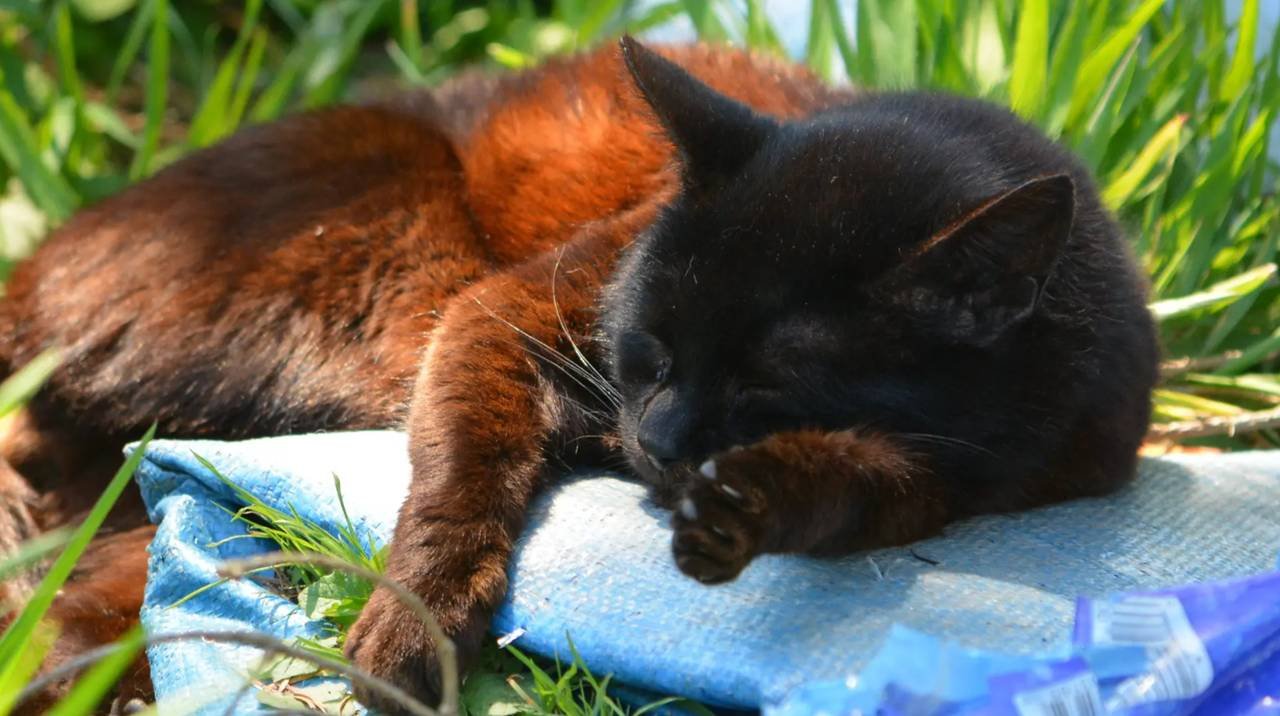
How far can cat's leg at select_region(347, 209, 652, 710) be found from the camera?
5.87 feet

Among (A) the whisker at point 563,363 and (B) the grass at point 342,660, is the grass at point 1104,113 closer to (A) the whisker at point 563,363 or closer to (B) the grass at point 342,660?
(B) the grass at point 342,660

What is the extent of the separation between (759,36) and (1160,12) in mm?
1097

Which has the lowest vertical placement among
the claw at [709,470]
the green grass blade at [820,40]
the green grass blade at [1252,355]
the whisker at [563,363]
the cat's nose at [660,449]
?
the green grass blade at [1252,355]

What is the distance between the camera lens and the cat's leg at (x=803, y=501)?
155 cm

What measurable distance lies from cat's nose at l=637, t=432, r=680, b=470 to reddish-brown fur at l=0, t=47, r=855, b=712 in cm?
28

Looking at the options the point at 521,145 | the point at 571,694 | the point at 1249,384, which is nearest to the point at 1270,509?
the point at 1249,384

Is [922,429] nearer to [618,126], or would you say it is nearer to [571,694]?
[571,694]

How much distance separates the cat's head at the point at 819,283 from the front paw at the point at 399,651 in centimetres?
39

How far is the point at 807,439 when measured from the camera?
68.7 inches

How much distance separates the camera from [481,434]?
206 cm

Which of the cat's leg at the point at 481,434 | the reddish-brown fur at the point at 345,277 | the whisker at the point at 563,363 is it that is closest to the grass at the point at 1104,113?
the reddish-brown fur at the point at 345,277

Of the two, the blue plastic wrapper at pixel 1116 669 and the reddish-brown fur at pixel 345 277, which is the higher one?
the blue plastic wrapper at pixel 1116 669

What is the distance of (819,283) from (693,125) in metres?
0.36

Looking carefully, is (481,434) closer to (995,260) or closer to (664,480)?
(664,480)
